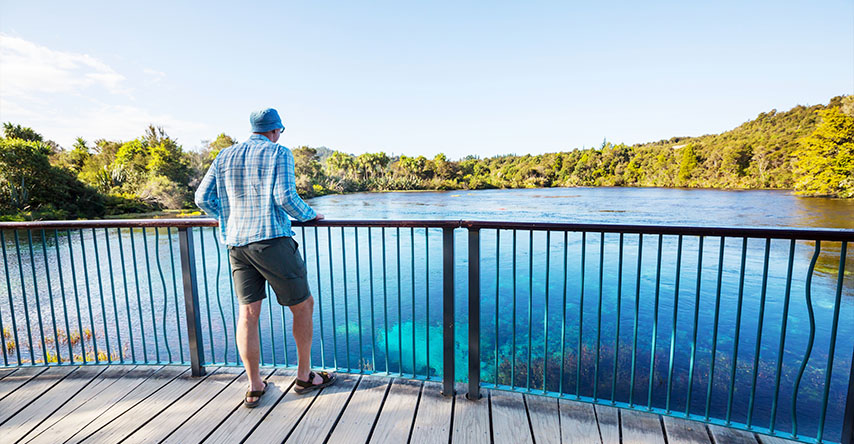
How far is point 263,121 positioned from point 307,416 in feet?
4.49

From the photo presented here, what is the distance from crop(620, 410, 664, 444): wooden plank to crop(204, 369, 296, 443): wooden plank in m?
1.61

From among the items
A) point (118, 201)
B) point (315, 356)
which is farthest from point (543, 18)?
point (118, 201)

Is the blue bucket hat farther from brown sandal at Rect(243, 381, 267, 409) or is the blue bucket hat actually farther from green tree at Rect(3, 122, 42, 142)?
green tree at Rect(3, 122, 42, 142)

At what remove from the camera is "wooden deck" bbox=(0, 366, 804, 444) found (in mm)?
1591

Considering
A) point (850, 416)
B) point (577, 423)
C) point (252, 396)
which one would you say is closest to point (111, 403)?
point (252, 396)

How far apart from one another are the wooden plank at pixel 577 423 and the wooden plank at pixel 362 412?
2.42 ft

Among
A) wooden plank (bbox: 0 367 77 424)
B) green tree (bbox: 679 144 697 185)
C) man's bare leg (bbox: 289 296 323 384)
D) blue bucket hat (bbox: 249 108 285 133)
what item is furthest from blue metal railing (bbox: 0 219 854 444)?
green tree (bbox: 679 144 697 185)

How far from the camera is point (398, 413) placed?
176cm

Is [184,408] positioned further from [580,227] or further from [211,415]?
[580,227]

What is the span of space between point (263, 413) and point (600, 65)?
27599 mm

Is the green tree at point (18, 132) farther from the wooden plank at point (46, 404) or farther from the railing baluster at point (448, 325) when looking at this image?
the railing baluster at point (448, 325)

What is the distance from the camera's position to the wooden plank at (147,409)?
1.63 m

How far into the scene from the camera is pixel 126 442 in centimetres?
157

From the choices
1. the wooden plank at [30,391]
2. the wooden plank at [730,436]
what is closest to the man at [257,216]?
the wooden plank at [30,391]
